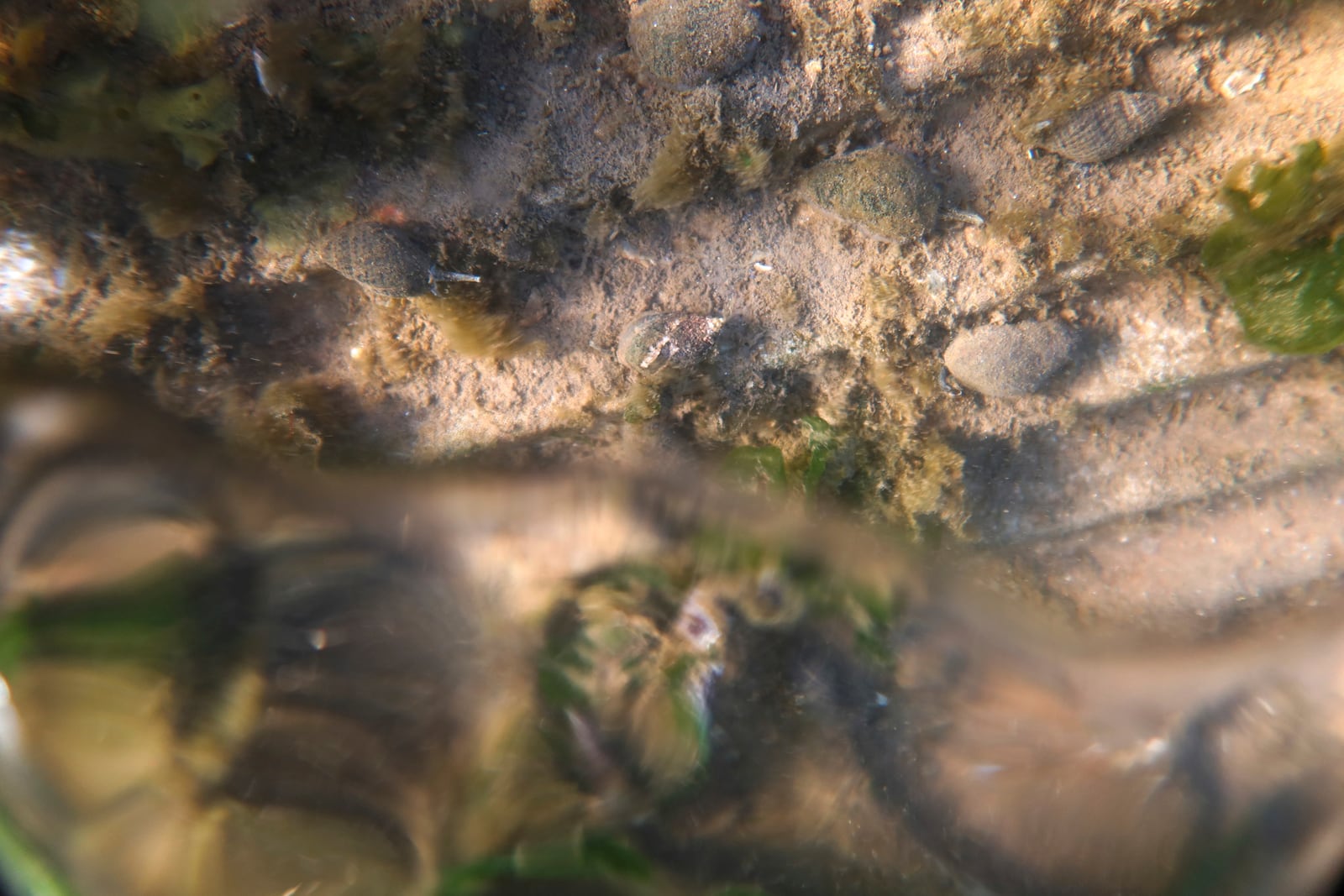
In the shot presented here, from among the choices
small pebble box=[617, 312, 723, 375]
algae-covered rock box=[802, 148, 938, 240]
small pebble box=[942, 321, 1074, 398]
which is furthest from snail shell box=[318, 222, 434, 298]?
small pebble box=[942, 321, 1074, 398]

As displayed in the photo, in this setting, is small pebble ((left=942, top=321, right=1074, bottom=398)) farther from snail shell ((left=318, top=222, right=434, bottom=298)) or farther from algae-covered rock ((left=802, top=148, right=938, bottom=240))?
snail shell ((left=318, top=222, right=434, bottom=298))

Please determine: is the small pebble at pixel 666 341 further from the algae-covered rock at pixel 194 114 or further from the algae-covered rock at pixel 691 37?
the algae-covered rock at pixel 194 114

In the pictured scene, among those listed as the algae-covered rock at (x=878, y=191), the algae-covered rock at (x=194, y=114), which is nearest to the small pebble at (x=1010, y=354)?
the algae-covered rock at (x=878, y=191)

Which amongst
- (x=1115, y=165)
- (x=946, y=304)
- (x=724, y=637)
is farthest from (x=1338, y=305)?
(x=724, y=637)

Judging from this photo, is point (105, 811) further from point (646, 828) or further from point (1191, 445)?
point (1191, 445)

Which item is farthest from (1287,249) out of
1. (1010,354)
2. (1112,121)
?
(1010,354)

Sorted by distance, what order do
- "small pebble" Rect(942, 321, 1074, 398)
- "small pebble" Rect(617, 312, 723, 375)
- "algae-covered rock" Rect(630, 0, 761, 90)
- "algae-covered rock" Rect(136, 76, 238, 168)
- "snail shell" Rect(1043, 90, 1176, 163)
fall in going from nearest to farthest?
"algae-covered rock" Rect(136, 76, 238, 168) < "algae-covered rock" Rect(630, 0, 761, 90) < "snail shell" Rect(1043, 90, 1176, 163) < "small pebble" Rect(617, 312, 723, 375) < "small pebble" Rect(942, 321, 1074, 398)
